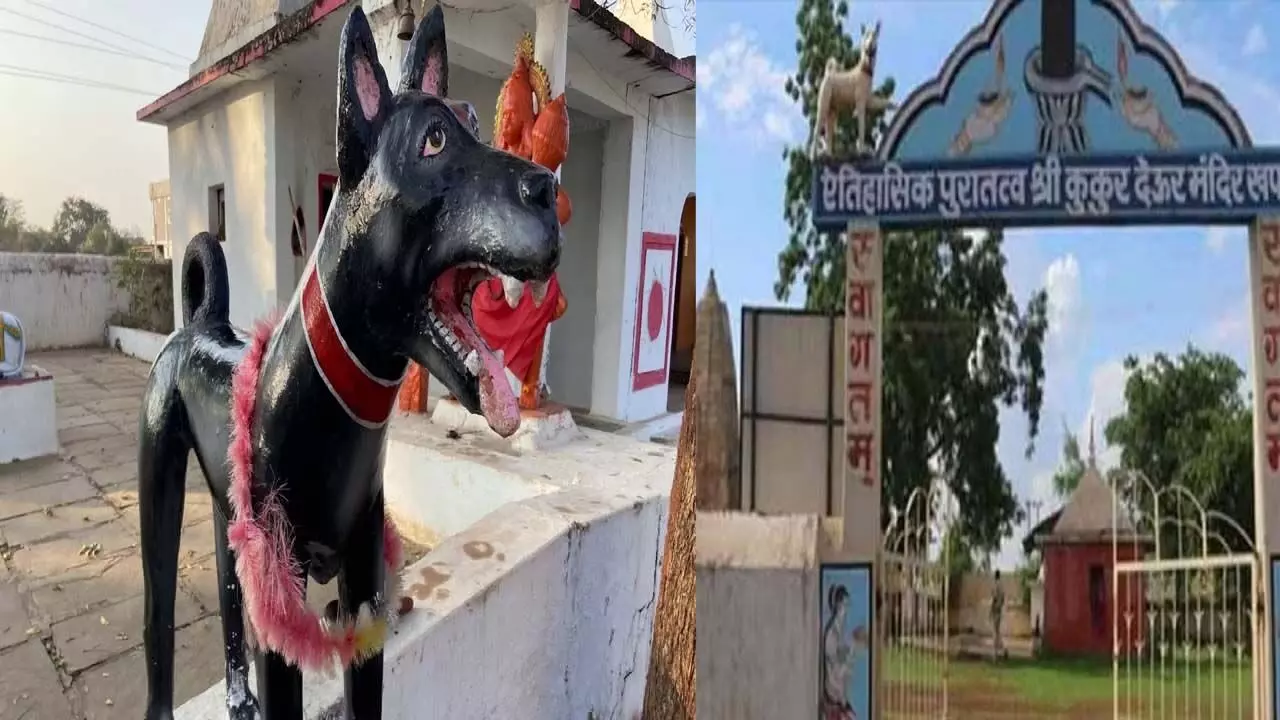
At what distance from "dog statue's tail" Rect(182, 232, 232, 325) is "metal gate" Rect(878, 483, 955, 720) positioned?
1.42m

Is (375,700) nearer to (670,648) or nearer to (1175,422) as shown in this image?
(670,648)

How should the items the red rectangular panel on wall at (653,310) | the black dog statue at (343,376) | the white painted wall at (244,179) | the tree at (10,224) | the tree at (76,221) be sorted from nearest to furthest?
the black dog statue at (343,376) < the tree at (76,221) < the tree at (10,224) < the white painted wall at (244,179) < the red rectangular panel on wall at (653,310)

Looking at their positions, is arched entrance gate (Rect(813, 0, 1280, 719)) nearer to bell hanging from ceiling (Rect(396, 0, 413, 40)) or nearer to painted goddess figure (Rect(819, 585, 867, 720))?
painted goddess figure (Rect(819, 585, 867, 720))

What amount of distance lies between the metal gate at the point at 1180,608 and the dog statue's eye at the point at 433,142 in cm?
152

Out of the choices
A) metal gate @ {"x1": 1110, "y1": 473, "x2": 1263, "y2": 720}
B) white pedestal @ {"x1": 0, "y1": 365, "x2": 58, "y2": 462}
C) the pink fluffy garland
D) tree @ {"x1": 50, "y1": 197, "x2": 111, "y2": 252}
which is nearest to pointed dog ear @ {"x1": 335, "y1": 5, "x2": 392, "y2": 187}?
the pink fluffy garland

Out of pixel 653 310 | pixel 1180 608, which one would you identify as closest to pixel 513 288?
pixel 1180 608

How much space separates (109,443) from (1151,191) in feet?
17.1

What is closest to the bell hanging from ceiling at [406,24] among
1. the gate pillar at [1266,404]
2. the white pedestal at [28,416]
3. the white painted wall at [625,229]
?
the white painted wall at [625,229]

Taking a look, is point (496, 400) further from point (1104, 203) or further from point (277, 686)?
point (1104, 203)

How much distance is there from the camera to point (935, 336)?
168cm

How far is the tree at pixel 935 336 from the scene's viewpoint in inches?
65.6

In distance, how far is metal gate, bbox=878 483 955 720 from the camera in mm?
1693

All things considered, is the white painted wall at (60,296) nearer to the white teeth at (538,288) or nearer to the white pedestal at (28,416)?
the white pedestal at (28,416)

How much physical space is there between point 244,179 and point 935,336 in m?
4.46
